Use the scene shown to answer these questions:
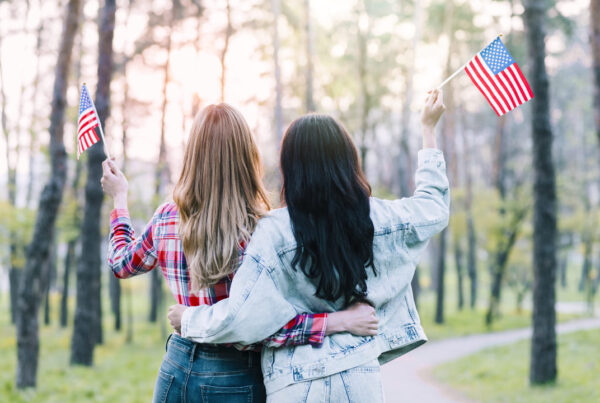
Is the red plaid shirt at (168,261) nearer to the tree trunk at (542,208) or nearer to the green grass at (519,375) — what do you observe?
the green grass at (519,375)

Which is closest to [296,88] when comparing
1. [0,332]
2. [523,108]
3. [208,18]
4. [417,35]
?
[208,18]

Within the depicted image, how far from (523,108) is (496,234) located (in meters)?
11.1

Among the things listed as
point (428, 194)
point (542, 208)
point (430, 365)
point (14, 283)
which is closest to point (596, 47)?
point (542, 208)

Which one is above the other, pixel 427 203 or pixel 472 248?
pixel 427 203

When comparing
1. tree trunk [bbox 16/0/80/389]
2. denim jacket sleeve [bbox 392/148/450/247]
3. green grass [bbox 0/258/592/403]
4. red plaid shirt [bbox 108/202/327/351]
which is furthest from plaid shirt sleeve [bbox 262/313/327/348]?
tree trunk [bbox 16/0/80/389]

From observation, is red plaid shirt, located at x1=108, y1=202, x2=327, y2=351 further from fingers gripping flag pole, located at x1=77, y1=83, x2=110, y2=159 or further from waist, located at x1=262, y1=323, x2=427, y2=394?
fingers gripping flag pole, located at x1=77, y1=83, x2=110, y2=159

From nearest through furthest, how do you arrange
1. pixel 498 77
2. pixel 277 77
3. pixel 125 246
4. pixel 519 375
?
pixel 125 246
pixel 498 77
pixel 519 375
pixel 277 77

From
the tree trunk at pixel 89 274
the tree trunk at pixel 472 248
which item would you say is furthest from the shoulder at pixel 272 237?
the tree trunk at pixel 472 248

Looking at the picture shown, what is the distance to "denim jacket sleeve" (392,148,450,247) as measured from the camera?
2.50 metres

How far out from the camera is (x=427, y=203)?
2562 millimetres

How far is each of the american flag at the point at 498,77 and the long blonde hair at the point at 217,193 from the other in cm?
172

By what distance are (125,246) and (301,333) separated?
101 centimetres

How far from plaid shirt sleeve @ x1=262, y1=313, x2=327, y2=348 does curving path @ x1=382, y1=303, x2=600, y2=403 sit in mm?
7136

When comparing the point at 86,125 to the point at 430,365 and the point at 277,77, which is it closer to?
the point at 430,365
